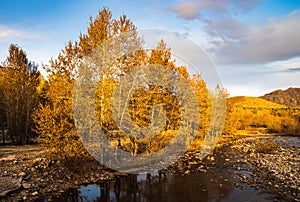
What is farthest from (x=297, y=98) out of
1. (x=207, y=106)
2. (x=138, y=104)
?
(x=138, y=104)

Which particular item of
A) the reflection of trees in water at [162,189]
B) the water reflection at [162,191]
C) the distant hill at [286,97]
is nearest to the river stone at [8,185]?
the water reflection at [162,191]

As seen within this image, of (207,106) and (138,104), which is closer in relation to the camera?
(138,104)

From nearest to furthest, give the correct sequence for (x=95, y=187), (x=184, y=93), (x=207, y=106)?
(x=95, y=187)
(x=184, y=93)
(x=207, y=106)

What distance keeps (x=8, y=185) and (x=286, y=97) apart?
13612 cm

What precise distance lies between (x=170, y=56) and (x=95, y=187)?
8.69 m

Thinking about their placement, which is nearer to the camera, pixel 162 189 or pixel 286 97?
pixel 162 189

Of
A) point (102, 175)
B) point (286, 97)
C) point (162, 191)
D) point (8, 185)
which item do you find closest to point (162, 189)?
point (162, 191)

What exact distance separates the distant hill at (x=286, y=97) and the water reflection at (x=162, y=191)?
119m

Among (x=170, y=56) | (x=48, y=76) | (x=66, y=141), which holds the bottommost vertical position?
(x=66, y=141)

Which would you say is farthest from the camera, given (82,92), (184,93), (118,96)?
(184,93)

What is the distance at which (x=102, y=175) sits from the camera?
39.2 ft

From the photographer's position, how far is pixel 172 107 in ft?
51.9

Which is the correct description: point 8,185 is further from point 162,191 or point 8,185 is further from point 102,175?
point 162,191

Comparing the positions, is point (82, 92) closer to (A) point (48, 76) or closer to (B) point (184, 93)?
(A) point (48, 76)
